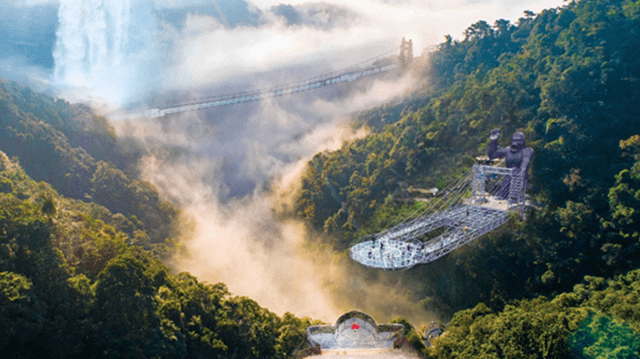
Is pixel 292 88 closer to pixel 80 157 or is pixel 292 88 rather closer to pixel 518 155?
pixel 80 157

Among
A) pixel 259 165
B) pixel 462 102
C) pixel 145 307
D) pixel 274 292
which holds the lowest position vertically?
pixel 145 307

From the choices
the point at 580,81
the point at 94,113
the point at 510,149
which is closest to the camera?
the point at 510,149

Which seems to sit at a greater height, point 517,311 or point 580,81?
point 580,81

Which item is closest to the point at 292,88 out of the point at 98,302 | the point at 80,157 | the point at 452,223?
the point at 80,157

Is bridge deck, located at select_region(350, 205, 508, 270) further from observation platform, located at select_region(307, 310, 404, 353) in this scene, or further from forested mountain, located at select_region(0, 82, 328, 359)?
forested mountain, located at select_region(0, 82, 328, 359)

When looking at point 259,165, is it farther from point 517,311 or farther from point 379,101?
point 517,311

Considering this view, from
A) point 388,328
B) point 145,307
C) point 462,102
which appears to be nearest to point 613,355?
point 388,328

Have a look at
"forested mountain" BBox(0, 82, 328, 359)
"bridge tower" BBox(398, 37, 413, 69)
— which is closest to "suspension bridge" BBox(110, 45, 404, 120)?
"bridge tower" BBox(398, 37, 413, 69)

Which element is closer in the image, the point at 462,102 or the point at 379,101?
the point at 462,102

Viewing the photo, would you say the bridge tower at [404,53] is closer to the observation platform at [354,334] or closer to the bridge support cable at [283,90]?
the bridge support cable at [283,90]
